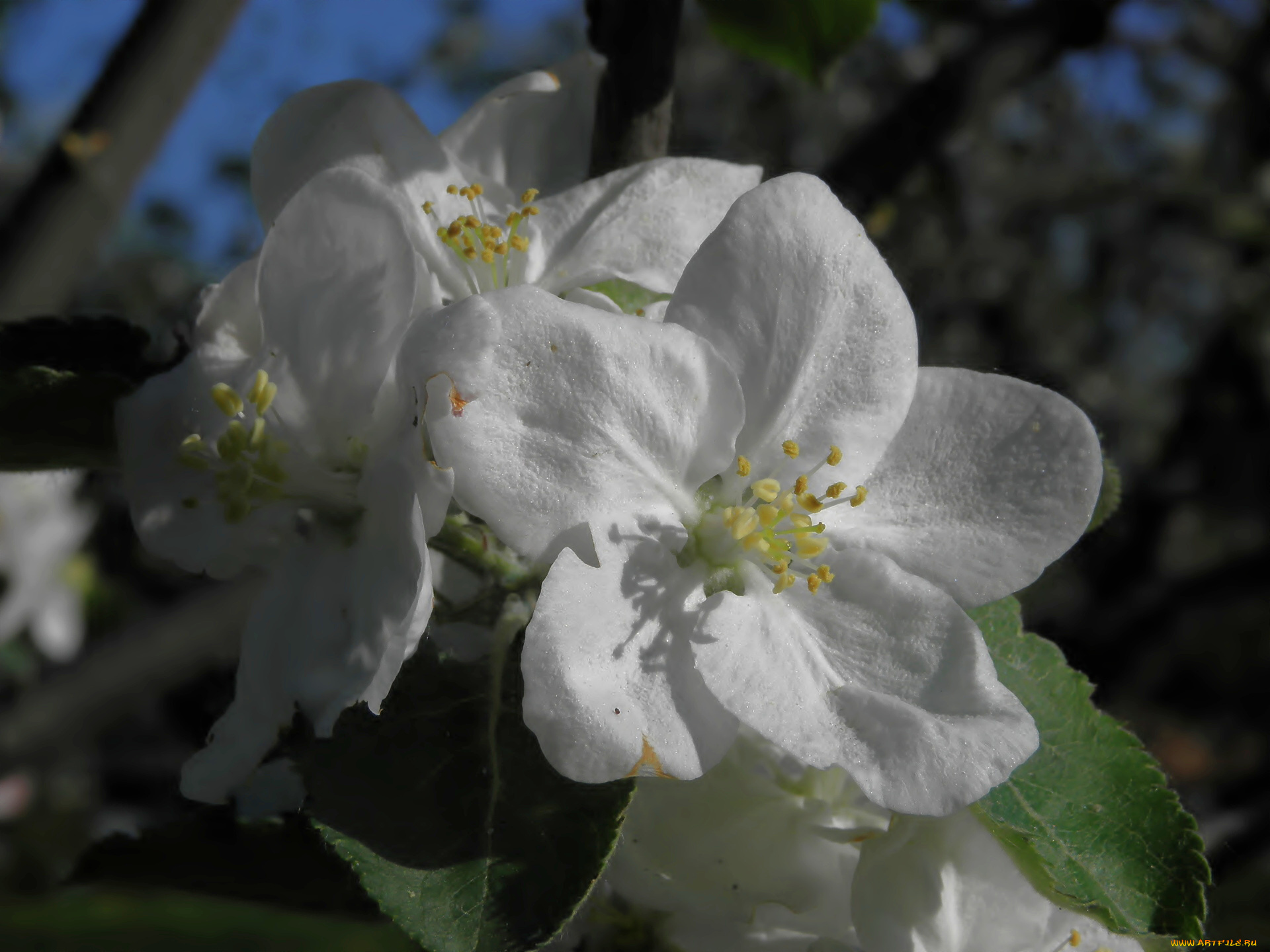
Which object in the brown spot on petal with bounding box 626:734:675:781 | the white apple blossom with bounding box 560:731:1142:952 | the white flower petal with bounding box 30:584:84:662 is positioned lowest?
the white flower petal with bounding box 30:584:84:662

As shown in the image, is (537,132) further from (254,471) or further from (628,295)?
(254,471)

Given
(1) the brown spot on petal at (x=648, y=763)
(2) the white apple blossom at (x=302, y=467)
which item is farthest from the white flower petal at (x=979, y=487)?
(2) the white apple blossom at (x=302, y=467)

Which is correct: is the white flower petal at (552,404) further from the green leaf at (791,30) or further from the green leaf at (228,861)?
the green leaf at (791,30)

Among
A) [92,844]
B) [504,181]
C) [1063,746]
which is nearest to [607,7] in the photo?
[504,181]

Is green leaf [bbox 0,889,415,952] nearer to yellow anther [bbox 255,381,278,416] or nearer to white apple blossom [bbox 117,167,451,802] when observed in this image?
white apple blossom [bbox 117,167,451,802]

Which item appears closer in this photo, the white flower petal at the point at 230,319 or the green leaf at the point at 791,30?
the white flower petal at the point at 230,319

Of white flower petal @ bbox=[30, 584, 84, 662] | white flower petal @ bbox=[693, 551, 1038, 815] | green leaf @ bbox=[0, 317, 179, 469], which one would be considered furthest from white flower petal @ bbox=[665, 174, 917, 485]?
→ white flower petal @ bbox=[30, 584, 84, 662]

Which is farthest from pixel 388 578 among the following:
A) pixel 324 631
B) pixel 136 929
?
pixel 136 929
